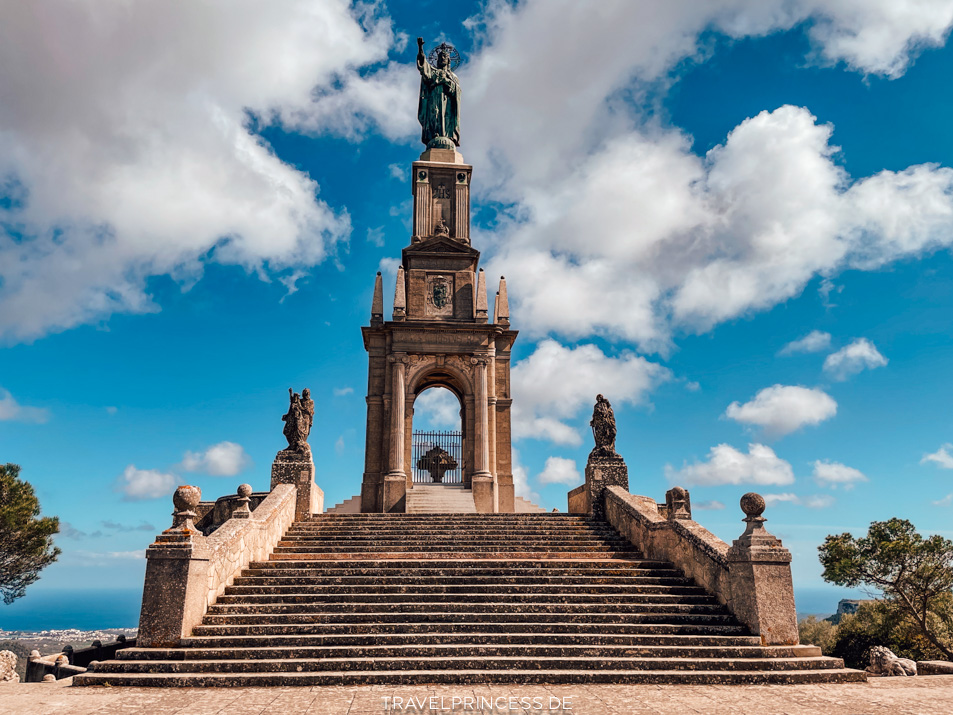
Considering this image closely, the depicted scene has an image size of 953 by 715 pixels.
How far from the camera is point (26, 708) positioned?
6.75 m

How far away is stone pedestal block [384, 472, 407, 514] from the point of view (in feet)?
69.3

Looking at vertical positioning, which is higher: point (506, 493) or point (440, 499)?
point (506, 493)

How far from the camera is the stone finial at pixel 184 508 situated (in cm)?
953

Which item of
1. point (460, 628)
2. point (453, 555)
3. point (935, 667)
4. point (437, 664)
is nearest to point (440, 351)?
point (453, 555)

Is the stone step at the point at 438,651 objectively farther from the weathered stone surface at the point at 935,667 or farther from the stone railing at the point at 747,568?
the weathered stone surface at the point at 935,667

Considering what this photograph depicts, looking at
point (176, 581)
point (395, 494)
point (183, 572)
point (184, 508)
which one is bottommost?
point (176, 581)

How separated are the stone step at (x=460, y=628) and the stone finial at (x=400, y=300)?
49.8 feet

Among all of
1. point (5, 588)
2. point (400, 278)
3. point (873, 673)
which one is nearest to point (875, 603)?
point (873, 673)

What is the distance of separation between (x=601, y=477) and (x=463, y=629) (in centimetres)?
770

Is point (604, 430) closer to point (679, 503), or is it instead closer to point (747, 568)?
point (679, 503)

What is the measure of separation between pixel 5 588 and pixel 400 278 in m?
18.9

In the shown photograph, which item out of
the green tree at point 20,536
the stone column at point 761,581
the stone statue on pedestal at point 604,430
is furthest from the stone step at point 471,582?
the green tree at point 20,536

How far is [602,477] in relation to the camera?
16.0m

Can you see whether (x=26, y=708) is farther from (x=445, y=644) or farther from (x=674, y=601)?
(x=674, y=601)
